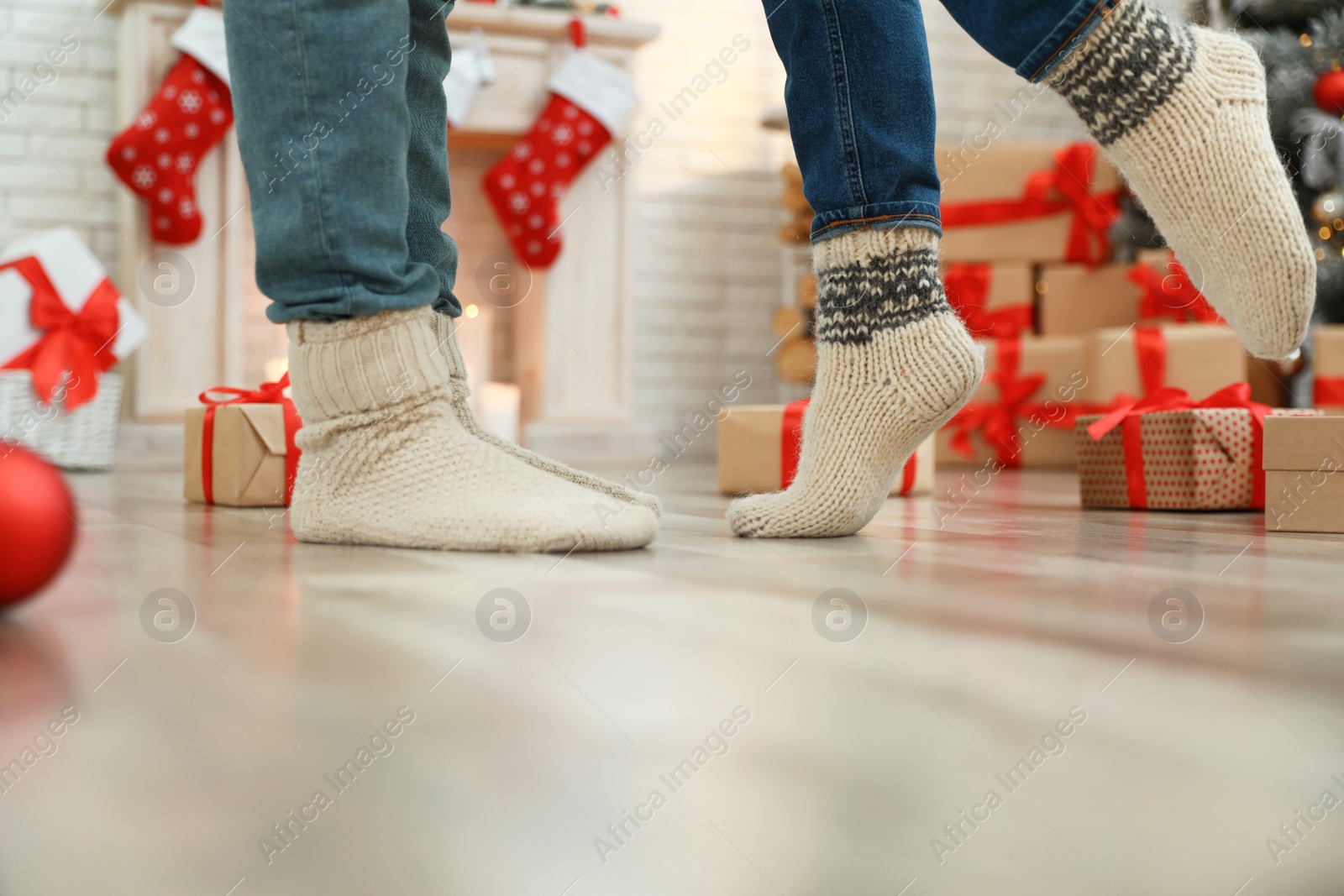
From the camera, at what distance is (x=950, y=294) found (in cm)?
259

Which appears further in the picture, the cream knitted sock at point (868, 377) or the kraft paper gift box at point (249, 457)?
the kraft paper gift box at point (249, 457)

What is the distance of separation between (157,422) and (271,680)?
Result: 2.26 meters

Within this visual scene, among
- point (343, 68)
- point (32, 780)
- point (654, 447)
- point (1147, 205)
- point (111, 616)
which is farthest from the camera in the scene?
point (654, 447)

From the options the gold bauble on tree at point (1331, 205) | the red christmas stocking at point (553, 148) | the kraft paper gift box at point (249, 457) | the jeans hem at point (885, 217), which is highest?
the red christmas stocking at point (553, 148)

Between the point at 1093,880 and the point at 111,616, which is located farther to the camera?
the point at 111,616

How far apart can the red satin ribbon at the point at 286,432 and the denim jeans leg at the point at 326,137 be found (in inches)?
20.2

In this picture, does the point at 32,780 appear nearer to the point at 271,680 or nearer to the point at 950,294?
the point at 271,680

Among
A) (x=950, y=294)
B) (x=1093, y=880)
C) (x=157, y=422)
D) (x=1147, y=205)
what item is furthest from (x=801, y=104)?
(x=157, y=422)

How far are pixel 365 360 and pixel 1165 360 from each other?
175cm

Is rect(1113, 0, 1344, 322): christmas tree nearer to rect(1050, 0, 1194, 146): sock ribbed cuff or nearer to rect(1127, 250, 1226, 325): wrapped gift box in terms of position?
rect(1127, 250, 1226, 325): wrapped gift box

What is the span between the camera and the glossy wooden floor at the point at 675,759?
0.40m

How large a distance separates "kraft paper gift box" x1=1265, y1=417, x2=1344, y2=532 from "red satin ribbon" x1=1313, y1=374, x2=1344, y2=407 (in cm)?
134

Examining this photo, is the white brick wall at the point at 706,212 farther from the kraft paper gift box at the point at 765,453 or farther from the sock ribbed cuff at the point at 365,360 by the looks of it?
the sock ribbed cuff at the point at 365,360

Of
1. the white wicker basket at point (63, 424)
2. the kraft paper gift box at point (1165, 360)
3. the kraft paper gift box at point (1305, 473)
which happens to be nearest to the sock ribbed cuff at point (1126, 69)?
the kraft paper gift box at point (1305, 473)
